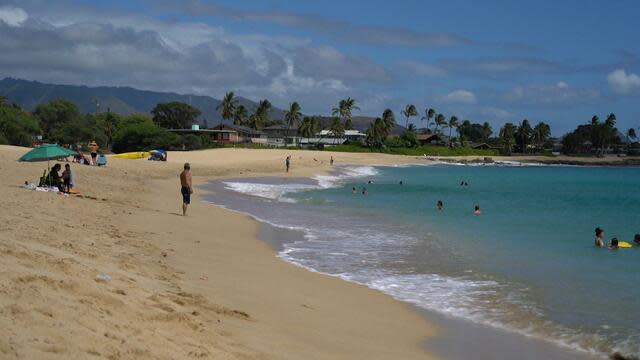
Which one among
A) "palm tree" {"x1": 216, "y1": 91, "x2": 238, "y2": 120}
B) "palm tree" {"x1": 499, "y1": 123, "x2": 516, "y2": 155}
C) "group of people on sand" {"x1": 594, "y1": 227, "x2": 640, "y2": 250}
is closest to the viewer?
"group of people on sand" {"x1": 594, "y1": 227, "x2": 640, "y2": 250}

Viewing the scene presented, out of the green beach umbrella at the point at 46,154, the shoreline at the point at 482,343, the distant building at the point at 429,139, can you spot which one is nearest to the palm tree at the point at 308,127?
the distant building at the point at 429,139

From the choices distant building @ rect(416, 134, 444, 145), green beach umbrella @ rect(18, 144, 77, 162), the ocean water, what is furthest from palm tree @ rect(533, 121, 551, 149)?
green beach umbrella @ rect(18, 144, 77, 162)

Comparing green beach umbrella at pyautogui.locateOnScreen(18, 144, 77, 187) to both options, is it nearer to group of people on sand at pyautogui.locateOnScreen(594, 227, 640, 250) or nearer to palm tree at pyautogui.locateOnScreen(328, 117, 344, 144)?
group of people on sand at pyautogui.locateOnScreen(594, 227, 640, 250)

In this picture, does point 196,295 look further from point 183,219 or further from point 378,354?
point 183,219

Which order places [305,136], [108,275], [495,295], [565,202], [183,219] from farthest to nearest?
[305,136] < [565,202] < [183,219] < [495,295] < [108,275]

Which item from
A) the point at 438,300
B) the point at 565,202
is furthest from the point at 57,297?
the point at 565,202

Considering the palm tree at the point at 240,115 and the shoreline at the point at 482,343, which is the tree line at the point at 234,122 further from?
the shoreline at the point at 482,343

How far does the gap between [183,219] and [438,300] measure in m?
9.87

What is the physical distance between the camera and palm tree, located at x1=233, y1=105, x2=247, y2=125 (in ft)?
389

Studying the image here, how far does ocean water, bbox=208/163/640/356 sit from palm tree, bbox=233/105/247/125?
89543mm

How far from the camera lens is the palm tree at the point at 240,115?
11850cm

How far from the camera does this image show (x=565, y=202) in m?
38.0

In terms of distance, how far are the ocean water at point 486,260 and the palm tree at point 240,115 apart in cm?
8954

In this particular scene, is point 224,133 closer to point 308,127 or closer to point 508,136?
point 308,127
